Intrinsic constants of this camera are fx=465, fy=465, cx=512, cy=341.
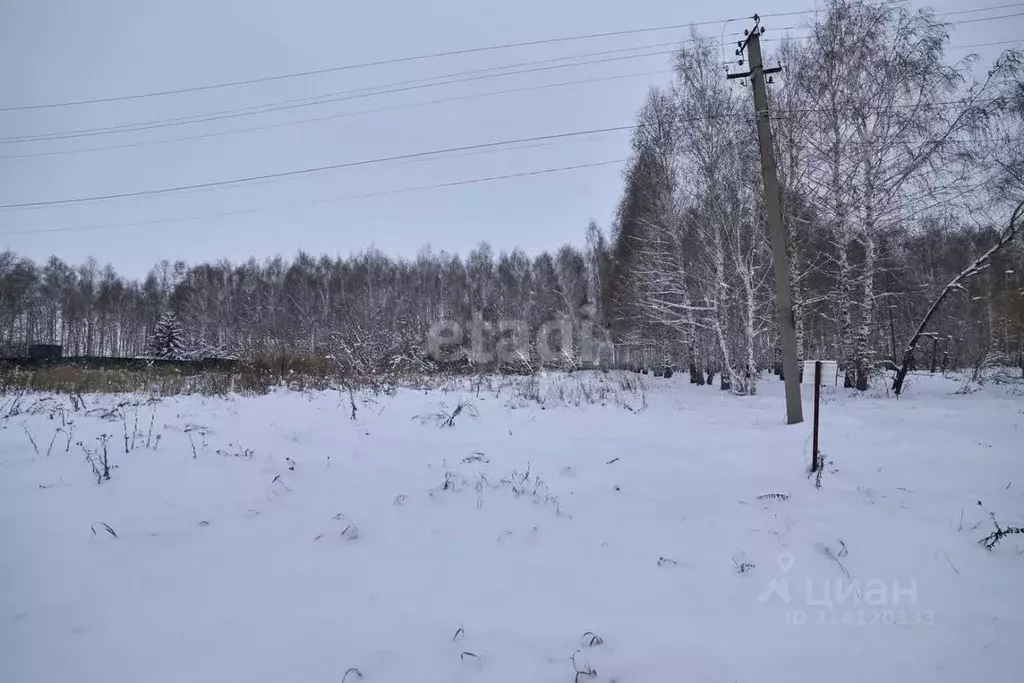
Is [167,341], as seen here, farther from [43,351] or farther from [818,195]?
[818,195]

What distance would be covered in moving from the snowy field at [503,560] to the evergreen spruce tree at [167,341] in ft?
114

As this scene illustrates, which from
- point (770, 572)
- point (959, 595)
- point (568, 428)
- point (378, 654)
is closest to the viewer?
point (378, 654)

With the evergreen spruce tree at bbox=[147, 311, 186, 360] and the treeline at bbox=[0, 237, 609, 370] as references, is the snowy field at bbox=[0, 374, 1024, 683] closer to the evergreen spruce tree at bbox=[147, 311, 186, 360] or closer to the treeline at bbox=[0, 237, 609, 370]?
the treeline at bbox=[0, 237, 609, 370]

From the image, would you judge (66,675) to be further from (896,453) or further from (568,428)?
(896,453)

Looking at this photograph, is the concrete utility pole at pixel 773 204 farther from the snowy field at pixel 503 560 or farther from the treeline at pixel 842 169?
the treeline at pixel 842 169

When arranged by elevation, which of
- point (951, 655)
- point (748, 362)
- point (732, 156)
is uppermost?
point (732, 156)

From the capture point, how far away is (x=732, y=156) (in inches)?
466

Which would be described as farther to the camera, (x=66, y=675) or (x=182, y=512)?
(x=182, y=512)

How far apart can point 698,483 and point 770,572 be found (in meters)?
1.28

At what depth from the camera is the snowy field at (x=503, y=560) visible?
1918 millimetres

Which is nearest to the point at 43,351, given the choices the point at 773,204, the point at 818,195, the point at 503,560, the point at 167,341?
the point at 167,341

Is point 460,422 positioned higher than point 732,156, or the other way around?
point 732,156

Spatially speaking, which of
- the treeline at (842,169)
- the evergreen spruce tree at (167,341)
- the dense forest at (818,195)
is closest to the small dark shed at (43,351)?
the evergreen spruce tree at (167,341)

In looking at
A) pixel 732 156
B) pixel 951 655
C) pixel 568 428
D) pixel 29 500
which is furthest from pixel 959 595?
pixel 732 156
